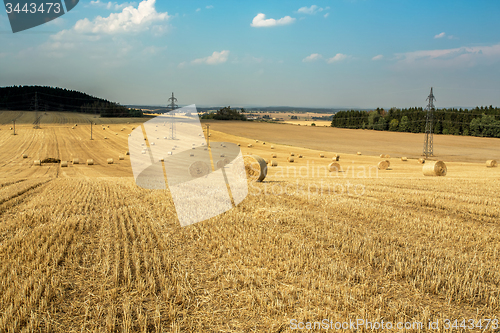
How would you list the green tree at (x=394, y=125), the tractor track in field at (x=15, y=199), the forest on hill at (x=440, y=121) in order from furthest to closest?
the green tree at (x=394, y=125), the forest on hill at (x=440, y=121), the tractor track in field at (x=15, y=199)

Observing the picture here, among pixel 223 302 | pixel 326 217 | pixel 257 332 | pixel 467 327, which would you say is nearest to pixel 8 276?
pixel 223 302

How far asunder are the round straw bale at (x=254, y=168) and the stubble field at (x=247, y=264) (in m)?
5.68

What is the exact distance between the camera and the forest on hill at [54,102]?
10269 centimetres

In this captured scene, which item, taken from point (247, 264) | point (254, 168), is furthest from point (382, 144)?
point (247, 264)

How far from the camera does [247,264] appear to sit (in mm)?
5723

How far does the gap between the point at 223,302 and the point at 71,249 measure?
12.3ft

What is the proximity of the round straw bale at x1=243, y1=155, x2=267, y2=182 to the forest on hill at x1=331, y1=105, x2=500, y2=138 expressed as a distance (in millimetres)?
74200

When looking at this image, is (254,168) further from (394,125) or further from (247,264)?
(394,125)

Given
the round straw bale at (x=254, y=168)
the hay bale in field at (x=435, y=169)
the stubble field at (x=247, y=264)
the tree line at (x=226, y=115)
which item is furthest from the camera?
the tree line at (x=226, y=115)

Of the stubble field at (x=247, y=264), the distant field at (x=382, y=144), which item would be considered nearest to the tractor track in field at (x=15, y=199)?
the stubble field at (x=247, y=264)

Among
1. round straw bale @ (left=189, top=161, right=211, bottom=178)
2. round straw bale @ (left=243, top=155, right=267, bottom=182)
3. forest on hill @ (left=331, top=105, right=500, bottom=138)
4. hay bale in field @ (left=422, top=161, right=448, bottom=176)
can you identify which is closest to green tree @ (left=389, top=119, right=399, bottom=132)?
forest on hill @ (left=331, top=105, right=500, bottom=138)

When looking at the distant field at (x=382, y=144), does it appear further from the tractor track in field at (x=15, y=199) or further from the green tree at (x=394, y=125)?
the tractor track in field at (x=15, y=199)

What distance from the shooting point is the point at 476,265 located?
18.4 feet

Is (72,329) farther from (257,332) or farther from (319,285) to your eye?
(319,285)
